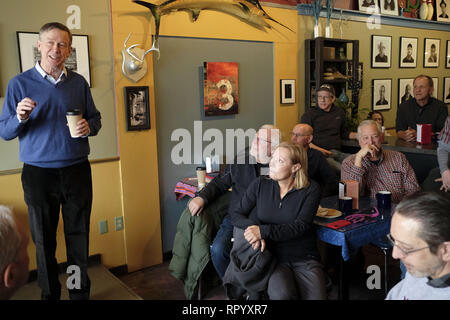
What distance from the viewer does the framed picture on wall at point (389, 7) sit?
18.8 ft

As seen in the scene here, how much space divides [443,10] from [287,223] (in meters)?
5.89

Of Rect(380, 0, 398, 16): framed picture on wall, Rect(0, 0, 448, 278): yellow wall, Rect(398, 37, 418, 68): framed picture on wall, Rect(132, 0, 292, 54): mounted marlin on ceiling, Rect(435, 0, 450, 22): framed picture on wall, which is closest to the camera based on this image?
Rect(0, 0, 448, 278): yellow wall

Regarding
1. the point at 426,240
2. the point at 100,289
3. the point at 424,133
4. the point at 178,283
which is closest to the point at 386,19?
the point at 424,133

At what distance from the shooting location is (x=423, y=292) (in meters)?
1.37

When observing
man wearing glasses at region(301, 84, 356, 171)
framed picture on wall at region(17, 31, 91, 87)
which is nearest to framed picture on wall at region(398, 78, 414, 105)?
man wearing glasses at region(301, 84, 356, 171)

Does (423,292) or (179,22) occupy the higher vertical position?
(179,22)

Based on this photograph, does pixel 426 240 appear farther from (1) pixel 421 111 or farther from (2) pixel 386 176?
(1) pixel 421 111

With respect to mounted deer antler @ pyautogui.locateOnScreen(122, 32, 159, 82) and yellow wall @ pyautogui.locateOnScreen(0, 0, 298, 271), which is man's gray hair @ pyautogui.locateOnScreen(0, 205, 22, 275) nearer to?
yellow wall @ pyautogui.locateOnScreen(0, 0, 298, 271)

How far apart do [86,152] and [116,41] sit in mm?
1155

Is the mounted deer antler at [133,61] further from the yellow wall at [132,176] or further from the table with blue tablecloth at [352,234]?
the table with blue tablecloth at [352,234]

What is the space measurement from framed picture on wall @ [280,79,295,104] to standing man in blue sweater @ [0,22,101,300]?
249 centimetres

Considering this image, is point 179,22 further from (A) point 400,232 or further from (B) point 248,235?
(A) point 400,232

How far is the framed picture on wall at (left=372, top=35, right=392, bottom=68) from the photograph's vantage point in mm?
5750

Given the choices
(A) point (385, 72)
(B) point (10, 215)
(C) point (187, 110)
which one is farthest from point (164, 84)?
(A) point (385, 72)
